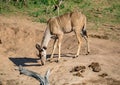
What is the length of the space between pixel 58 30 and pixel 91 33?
137 inches

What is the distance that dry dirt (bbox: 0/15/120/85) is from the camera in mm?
13133

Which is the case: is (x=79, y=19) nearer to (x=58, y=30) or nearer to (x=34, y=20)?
(x=58, y=30)


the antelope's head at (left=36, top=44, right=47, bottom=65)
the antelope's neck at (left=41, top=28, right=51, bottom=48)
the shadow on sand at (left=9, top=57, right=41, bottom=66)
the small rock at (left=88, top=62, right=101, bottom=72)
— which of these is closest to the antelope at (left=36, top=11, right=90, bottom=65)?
the antelope's neck at (left=41, top=28, right=51, bottom=48)

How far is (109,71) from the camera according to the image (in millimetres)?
13359

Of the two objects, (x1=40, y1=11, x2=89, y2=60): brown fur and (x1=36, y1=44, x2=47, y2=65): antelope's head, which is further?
(x1=40, y1=11, x2=89, y2=60): brown fur

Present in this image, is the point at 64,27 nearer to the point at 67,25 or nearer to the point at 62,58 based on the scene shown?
the point at 67,25

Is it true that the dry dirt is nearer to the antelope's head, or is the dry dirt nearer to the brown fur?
the antelope's head

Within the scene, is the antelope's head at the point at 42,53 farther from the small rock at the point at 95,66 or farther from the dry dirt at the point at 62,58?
the small rock at the point at 95,66

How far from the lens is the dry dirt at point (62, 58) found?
13.1 metres

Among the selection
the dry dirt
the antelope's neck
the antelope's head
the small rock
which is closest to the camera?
the dry dirt

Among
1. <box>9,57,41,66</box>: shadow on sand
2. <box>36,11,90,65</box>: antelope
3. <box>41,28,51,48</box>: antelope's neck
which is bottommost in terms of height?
<box>9,57,41,66</box>: shadow on sand

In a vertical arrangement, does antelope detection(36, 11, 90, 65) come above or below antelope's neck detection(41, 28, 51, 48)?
above

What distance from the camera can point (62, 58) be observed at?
14984 millimetres

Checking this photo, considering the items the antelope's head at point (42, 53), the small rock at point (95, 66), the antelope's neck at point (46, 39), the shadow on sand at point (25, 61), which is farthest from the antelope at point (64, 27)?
the small rock at point (95, 66)
